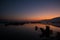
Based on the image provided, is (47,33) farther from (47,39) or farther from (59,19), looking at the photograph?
(59,19)

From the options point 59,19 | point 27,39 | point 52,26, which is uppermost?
point 59,19

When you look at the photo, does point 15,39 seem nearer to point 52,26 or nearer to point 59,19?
point 59,19

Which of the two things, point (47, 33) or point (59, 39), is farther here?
point (47, 33)

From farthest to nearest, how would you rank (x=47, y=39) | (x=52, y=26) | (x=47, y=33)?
(x=52, y=26) → (x=47, y=33) → (x=47, y=39)

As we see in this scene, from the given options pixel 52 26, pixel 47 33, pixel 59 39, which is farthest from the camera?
pixel 52 26

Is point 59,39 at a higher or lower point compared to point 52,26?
lower

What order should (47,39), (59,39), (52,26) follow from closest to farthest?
1. (59,39)
2. (47,39)
3. (52,26)

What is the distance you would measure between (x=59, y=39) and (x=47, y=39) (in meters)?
0.86

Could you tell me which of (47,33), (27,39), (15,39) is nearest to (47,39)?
(47,33)

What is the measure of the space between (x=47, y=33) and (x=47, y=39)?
76cm

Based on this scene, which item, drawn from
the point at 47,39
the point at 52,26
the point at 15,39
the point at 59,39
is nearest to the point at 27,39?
the point at 15,39

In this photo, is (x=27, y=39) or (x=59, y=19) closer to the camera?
(x=59, y=19)

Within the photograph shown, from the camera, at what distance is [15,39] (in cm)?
605

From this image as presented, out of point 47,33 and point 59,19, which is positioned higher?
point 59,19
